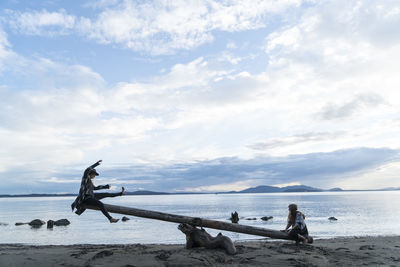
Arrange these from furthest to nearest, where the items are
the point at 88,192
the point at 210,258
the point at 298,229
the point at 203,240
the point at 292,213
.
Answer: the point at 292,213 < the point at 298,229 < the point at 203,240 < the point at 88,192 < the point at 210,258

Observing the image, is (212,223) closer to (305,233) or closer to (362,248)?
(305,233)

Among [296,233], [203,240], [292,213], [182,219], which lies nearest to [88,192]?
[182,219]

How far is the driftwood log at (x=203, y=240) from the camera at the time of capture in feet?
38.6

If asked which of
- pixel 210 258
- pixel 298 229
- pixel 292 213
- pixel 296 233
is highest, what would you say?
pixel 292 213

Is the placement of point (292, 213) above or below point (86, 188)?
below

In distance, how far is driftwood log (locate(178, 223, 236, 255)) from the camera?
38.6 ft

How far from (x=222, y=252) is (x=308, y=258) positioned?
10.1 ft

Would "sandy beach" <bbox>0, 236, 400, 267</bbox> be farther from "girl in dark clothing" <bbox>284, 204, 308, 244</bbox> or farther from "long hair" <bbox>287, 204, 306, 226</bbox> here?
"long hair" <bbox>287, 204, 306, 226</bbox>

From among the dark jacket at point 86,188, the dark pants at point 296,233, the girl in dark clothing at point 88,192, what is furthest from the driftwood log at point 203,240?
the dark jacket at point 86,188

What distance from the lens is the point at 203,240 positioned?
12.0 meters

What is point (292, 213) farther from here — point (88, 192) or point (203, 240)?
point (88, 192)

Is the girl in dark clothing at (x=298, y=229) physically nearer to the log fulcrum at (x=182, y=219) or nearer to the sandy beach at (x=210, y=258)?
the log fulcrum at (x=182, y=219)

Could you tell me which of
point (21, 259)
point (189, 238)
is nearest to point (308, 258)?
point (189, 238)

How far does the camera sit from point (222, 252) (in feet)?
37.7
